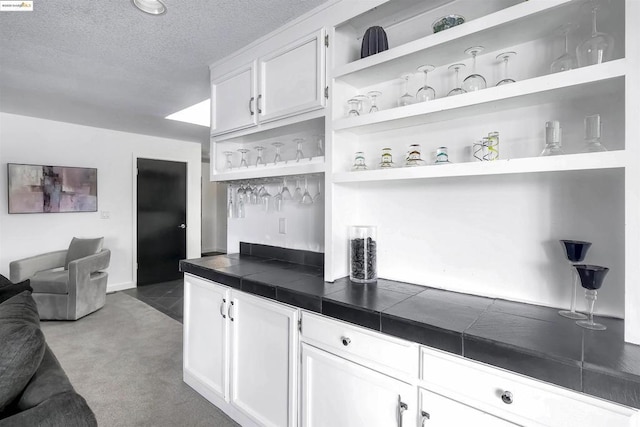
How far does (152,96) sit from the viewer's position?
9.73ft

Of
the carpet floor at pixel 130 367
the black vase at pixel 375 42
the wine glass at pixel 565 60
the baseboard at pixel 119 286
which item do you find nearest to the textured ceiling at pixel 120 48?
the black vase at pixel 375 42

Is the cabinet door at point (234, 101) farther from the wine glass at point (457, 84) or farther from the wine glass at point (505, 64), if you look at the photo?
the wine glass at point (505, 64)

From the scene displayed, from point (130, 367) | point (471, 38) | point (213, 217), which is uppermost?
point (471, 38)

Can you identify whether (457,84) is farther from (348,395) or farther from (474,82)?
(348,395)

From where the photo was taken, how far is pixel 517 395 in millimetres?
884

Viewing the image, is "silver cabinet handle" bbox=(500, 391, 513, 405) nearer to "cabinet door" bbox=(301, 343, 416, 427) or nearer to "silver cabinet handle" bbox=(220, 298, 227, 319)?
"cabinet door" bbox=(301, 343, 416, 427)

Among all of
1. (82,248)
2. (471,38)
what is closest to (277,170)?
(471,38)

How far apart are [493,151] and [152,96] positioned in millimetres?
2989

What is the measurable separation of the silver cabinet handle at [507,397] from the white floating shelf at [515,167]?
0.71 m

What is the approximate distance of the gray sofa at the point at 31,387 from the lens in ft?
2.80

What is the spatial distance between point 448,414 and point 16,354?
1.39m

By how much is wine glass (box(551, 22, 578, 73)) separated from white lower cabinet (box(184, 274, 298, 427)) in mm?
1431

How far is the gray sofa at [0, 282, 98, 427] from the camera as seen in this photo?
854 millimetres

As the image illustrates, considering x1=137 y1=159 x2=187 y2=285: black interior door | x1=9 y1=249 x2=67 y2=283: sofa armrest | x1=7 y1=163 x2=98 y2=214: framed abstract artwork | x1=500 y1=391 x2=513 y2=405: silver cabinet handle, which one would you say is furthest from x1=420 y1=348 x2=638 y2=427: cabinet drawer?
x1=137 y1=159 x2=187 y2=285: black interior door
